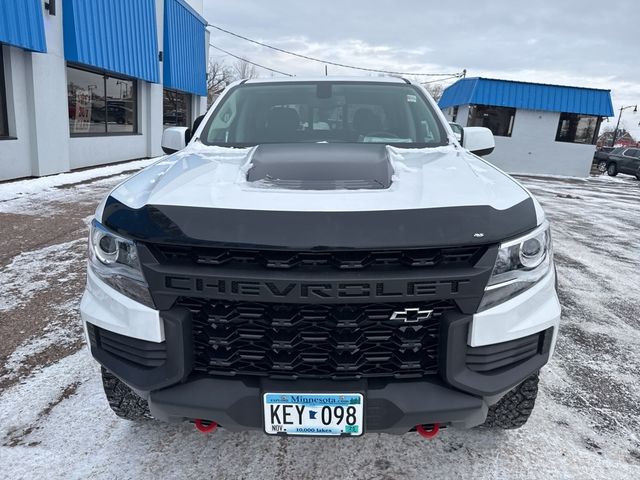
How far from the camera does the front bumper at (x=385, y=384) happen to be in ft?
5.09

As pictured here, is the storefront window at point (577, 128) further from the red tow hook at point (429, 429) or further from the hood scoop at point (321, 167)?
the red tow hook at point (429, 429)

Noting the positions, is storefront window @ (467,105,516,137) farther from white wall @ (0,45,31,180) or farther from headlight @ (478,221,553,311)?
headlight @ (478,221,553,311)

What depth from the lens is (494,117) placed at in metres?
21.8

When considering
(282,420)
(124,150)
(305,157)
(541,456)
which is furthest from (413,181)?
(124,150)

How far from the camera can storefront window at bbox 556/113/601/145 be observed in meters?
21.6

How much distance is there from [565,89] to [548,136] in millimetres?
2169

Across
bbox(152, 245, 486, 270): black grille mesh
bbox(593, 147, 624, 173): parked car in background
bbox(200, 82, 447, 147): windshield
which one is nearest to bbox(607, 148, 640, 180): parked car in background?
bbox(593, 147, 624, 173): parked car in background

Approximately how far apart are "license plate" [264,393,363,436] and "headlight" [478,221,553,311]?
1.84ft

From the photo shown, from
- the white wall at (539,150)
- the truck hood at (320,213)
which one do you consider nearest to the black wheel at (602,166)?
the white wall at (539,150)

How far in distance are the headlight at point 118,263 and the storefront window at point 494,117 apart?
21990 mm

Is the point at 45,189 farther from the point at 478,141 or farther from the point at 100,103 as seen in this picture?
the point at 478,141

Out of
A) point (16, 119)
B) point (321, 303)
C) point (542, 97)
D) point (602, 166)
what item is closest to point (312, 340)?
point (321, 303)

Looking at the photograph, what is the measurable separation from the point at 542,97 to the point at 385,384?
75.0ft

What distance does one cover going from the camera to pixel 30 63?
8.83 m
